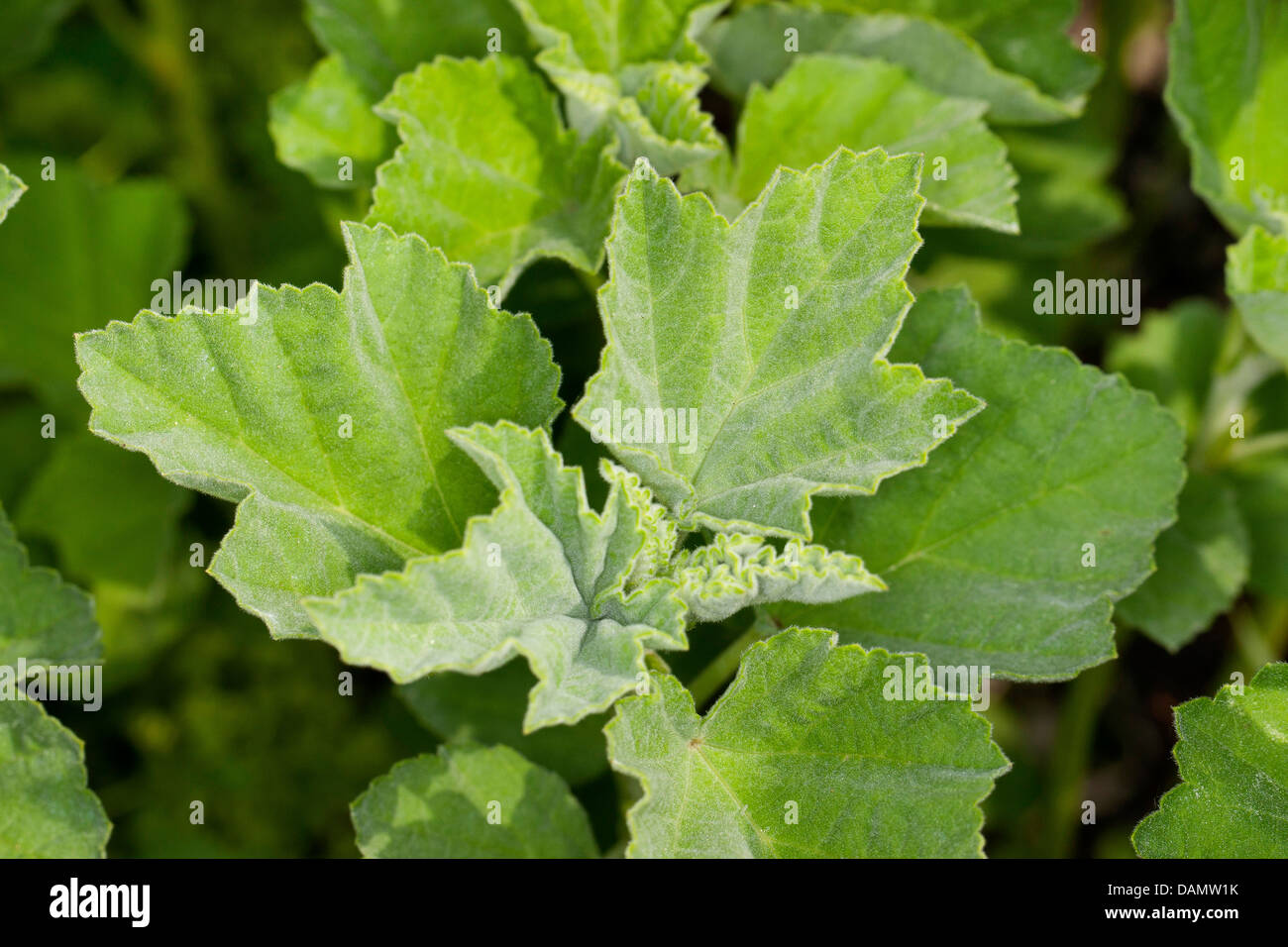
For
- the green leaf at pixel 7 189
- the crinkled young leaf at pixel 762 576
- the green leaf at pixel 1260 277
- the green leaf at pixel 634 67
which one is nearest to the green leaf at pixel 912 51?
the green leaf at pixel 634 67

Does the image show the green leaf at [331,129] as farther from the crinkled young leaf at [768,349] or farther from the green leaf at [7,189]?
the crinkled young leaf at [768,349]

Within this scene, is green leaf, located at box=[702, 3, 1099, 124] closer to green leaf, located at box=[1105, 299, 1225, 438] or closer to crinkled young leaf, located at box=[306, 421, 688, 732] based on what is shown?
green leaf, located at box=[1105, 299, 1225, 438]

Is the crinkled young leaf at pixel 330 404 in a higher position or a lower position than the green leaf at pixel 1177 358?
higher

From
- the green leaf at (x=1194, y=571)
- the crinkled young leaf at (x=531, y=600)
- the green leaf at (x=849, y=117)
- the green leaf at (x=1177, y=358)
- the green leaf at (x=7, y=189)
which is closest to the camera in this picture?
the crinkled young leaf at (x=531, y=600)

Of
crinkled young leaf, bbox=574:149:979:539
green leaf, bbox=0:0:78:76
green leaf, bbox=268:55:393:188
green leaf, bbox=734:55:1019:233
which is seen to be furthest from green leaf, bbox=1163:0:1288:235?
green leaf, bbox=0:0:78:76

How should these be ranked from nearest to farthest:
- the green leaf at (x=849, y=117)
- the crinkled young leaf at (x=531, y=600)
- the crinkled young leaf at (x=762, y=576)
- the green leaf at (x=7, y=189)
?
the crinkled young leaf at (x=531, y=600), the crinkled young leaf at (x=762, y=576), the green leaf at (x=7, y=189), the green leaf at (x=849, y=117)

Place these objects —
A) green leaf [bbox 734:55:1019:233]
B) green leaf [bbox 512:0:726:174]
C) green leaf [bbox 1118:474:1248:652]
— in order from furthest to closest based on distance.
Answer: green leaf [bbox 1118:474:1248:652] → green leaf [bbox 734:55:1019:233] → green leaf [bbox 512:0:726:174]

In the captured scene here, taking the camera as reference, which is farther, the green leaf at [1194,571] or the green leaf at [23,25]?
the green leaf at [23,25]

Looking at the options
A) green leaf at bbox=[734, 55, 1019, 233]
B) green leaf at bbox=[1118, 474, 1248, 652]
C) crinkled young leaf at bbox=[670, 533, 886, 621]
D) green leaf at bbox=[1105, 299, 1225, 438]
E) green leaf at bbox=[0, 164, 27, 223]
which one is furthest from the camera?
green leaf at bbox=[1105, 299, 1225, 438]
